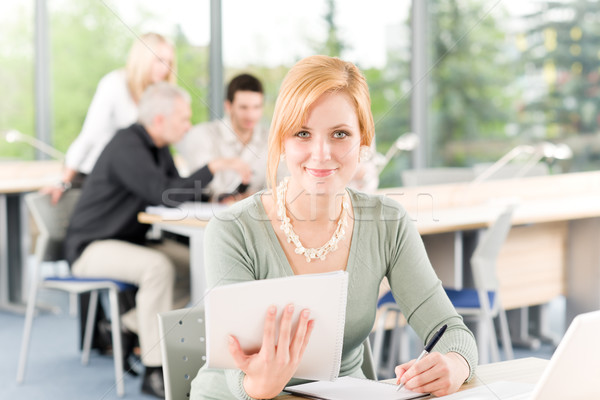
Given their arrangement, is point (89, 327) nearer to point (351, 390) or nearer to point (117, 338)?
point (117, 338)

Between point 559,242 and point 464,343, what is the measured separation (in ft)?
6.86

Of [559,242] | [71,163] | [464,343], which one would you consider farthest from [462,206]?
[464,343]

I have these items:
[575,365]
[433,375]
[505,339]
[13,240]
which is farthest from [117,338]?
[575,365]

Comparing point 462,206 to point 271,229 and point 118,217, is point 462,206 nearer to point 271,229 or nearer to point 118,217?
point 118,217

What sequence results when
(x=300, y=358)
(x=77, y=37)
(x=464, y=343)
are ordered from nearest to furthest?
(x=300, y=358) < (x=464, y=343) < (x=77, y=37)

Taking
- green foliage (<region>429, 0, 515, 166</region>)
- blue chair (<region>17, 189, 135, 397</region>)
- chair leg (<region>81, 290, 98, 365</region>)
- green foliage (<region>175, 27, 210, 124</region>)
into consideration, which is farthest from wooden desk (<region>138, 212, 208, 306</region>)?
green foliage (<region>429, 0, 515, 166</region>)

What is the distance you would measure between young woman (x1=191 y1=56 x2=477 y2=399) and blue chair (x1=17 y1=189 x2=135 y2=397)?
1.48m

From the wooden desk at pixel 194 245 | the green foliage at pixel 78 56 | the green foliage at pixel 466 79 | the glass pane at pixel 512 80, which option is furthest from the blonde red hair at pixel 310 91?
the green foliage at pixel 78 56

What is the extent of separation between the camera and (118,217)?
2.74 meters

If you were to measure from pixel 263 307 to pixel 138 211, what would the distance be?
196cm

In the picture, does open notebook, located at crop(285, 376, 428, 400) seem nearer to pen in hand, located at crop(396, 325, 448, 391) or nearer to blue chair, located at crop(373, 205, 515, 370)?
pen in hand, located at crop(396, 325, 448, 391)

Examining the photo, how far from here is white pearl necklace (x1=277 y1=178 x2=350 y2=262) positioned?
Result: 1.19 meters

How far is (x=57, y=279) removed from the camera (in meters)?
2.63

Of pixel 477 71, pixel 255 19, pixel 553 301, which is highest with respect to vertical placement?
pixel 255 19
